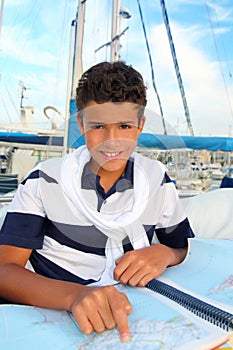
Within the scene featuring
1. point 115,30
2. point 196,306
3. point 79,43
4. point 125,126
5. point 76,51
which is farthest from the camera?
point 115,30

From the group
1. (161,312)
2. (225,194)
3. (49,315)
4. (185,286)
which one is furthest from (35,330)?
(225,194)

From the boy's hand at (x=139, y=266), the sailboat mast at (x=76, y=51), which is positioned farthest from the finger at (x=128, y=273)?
the sailboat mast at (x=76, y=51)

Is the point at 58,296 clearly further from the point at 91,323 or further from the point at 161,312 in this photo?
the point at 161,312

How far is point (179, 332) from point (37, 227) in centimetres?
45

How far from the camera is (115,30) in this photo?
5750 mm

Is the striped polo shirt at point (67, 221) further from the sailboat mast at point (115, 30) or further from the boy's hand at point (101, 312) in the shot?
the sailboat mast at point (115, 30)

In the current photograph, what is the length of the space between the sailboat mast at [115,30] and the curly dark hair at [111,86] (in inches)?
185

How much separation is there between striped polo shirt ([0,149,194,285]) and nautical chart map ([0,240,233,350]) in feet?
0.53

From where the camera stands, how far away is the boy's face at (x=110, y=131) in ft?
3.03

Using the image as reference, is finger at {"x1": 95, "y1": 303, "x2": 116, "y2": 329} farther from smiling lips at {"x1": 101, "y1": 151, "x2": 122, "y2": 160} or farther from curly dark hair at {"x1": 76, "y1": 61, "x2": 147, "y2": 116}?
curly dark hair at {"x1": 76, "y1": 61, "x2": 147, "y2": 116}

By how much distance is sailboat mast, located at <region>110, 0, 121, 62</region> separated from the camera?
5424mm

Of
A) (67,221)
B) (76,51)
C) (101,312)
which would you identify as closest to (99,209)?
(67,221)

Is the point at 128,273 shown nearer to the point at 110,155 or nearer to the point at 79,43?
the point at 110,155

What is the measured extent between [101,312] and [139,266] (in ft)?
0.80
